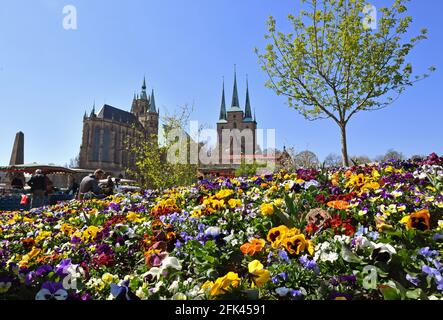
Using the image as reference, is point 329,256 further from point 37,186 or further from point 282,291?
point 37,186

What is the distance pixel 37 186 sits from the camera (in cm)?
1222

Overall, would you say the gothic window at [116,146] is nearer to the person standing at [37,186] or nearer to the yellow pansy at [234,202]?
the person standing at [37,186]

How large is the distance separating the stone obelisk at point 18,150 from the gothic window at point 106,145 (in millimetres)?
53615

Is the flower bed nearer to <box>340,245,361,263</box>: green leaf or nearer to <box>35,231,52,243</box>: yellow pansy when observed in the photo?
<box>340,245,361,263</box>: green leaf

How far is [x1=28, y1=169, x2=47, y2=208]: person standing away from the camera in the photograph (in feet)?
39.8

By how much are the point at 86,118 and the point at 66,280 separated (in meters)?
84.8

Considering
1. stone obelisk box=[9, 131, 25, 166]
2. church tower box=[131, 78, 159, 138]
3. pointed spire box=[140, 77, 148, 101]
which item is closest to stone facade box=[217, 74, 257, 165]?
church tower box=[131, 78, 159, 138]

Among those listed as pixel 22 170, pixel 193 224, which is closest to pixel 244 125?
pixel 22 170

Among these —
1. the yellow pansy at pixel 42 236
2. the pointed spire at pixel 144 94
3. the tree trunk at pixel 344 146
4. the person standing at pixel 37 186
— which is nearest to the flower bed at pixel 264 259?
the yellow pansy at pixel 42 236

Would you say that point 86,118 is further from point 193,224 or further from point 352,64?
point 193,224

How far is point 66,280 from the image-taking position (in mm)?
2141

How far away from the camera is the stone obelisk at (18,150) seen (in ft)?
86.8

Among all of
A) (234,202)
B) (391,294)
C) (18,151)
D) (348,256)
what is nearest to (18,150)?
(18,151)

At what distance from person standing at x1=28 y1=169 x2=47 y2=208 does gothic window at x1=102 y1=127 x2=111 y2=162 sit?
231 feet
